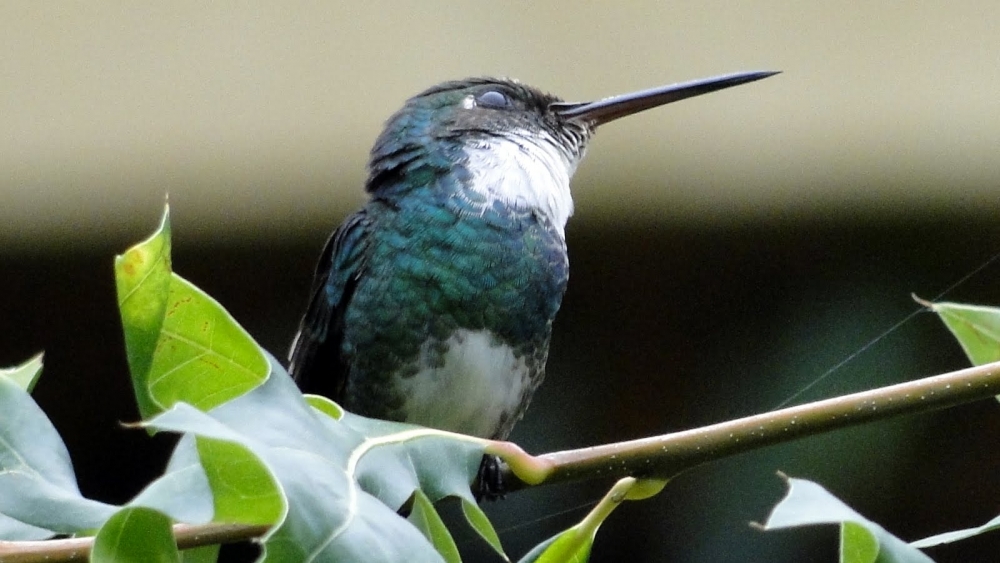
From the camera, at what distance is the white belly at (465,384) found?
4.65ft

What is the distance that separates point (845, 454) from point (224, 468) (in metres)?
1.83

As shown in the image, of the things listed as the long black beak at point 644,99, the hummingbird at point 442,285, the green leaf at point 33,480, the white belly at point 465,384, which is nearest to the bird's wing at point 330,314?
the hummingbird at point 442,285

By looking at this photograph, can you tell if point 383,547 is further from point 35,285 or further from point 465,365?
point 35,285

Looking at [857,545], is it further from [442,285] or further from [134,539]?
[442,285]

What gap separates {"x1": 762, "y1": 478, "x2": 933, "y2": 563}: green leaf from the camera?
61cm

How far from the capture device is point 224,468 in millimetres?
547

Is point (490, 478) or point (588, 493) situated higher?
point (490, 478)

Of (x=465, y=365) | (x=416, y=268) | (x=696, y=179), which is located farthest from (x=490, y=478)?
(x=696, y=179)

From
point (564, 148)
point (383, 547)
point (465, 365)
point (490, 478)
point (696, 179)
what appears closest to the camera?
point (383, 547)

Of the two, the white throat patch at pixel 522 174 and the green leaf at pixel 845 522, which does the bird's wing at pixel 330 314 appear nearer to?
the white throat patch at pixel 522 174

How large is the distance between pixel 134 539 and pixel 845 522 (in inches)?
14.0

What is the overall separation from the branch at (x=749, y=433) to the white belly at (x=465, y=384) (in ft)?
2.36

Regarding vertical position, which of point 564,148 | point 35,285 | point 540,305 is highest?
point 564,148

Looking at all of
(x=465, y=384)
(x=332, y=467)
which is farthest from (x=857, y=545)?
(x=465, y=384)
